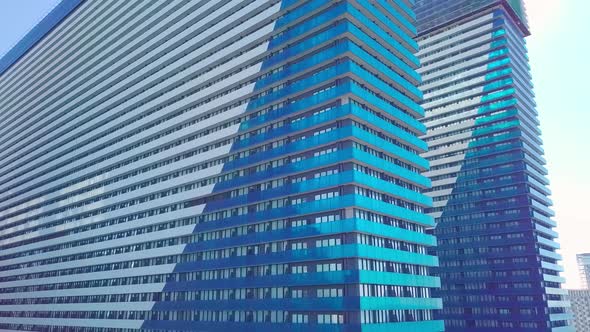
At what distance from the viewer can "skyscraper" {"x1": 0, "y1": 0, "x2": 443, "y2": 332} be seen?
198 ft

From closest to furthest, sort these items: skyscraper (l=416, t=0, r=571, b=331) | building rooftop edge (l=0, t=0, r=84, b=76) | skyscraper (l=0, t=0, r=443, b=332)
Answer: skyscraper (l=0, t=0, r=443, b=332) → skyscraper (l=416, t=0, r=571, b=331) → building rooftop edge (l=0, t=0, r=84, b=76)

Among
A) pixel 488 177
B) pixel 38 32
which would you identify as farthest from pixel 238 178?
pixel 38 32

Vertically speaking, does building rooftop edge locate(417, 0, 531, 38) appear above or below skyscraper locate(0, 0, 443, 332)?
above

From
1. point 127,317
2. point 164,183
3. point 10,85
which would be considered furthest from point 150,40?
point 10,85

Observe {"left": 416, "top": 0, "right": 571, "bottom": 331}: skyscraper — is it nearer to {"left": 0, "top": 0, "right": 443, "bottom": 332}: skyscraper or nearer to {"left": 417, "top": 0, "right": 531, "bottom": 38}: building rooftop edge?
{"left": 417, "top": 0, "right": 531, "bottom": 38}: building rooftop edge

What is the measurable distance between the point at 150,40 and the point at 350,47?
55447 millimetres

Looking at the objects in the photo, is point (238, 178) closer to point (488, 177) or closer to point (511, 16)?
point (488, 177)

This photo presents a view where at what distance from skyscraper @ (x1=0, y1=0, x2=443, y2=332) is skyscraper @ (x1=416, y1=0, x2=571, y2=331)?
51.7m

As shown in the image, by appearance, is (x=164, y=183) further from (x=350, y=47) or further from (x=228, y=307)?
(x=350, y=47)

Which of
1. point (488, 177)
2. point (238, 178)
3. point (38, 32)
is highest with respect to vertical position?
point (38, 32)

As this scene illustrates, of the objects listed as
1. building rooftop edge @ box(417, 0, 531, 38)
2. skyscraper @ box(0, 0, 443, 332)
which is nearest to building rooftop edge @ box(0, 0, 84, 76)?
skyscraper @ box(0, 0, 443, 332)

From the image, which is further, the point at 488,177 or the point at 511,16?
the point at 511,16

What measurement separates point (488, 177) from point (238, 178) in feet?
256

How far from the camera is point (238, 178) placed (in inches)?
2886
